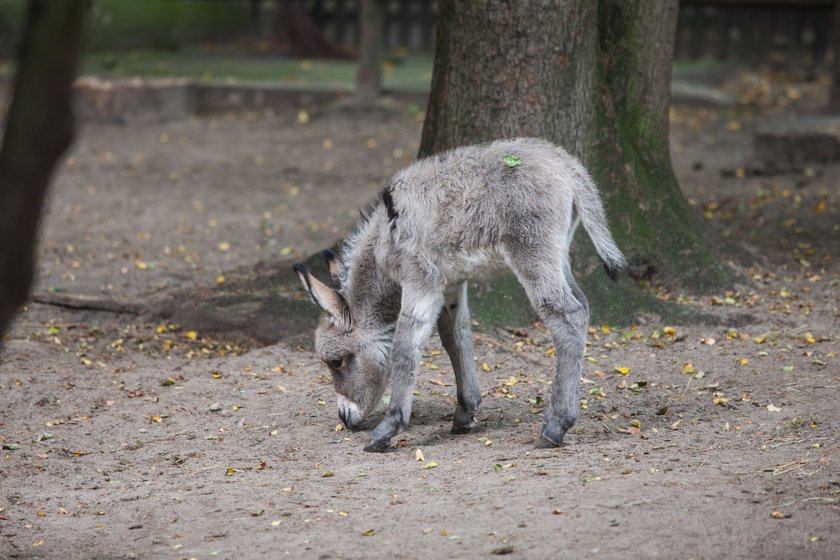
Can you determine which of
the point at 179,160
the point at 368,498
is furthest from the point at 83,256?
the point at 368,498

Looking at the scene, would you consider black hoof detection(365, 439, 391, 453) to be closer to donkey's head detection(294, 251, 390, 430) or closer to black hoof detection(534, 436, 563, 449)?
donkey's head detection(294, 251, 390, 430)

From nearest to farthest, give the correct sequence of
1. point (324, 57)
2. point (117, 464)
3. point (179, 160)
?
point (117, 464), point (179, 160), point (324, 57)

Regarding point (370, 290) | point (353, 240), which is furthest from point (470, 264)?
point (353, 240)

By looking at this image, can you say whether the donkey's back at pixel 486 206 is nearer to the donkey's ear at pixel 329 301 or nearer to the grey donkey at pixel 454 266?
the grey donkey at pixel 454 266

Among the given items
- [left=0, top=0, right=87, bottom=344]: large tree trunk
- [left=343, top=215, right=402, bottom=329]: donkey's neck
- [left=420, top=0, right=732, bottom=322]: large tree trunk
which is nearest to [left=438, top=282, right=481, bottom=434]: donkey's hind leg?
[left=343, top=215, right=402, bottom=329]: donkey's neck

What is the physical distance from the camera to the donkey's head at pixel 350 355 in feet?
19.6

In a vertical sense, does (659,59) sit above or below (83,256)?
above

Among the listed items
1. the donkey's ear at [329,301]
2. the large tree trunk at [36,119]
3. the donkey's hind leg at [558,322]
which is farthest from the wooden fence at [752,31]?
the large tree trunk at [36,119]

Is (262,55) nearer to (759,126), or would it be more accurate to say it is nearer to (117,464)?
(759,126)

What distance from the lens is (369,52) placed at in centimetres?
1534

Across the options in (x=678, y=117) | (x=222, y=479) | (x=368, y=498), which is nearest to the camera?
(x=368, y=498)

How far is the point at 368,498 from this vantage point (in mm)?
4891

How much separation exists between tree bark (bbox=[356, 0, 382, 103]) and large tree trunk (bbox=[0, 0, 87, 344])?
505 inches

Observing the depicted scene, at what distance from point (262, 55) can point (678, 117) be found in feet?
28.7
